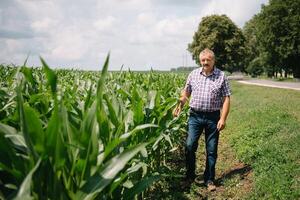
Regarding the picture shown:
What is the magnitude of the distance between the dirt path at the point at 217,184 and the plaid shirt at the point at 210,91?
3.68ft

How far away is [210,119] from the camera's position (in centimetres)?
604

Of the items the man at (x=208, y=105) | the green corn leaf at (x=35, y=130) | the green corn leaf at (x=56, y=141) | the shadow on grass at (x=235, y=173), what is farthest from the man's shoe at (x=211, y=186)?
the green corn leaf at (x=35, y=130)

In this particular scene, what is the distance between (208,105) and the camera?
596cm

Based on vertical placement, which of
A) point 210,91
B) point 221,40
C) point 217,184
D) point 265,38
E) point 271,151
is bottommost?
point 217,184

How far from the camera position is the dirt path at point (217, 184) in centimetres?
570

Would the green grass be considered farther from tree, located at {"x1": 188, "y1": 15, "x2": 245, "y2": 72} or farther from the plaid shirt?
tree, located at {"x1": 188, "y1": 15, "x2": 245, "y2": 72}

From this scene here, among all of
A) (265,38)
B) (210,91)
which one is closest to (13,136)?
(210,91)

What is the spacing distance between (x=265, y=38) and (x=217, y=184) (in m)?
46.6

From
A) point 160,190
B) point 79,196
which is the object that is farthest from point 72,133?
point 160,190

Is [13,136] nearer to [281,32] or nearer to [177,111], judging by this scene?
[177,111]

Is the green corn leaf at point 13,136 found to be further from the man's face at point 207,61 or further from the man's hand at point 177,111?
the man's face at point 207,61

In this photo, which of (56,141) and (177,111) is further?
(177,111)

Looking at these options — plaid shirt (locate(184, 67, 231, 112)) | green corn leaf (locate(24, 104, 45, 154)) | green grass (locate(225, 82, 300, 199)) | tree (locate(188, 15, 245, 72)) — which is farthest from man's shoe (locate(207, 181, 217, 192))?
tree (locate(188, 15, 245, 72))

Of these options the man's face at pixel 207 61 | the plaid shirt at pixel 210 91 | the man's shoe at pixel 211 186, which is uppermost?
the man's face at pixel 207 61
